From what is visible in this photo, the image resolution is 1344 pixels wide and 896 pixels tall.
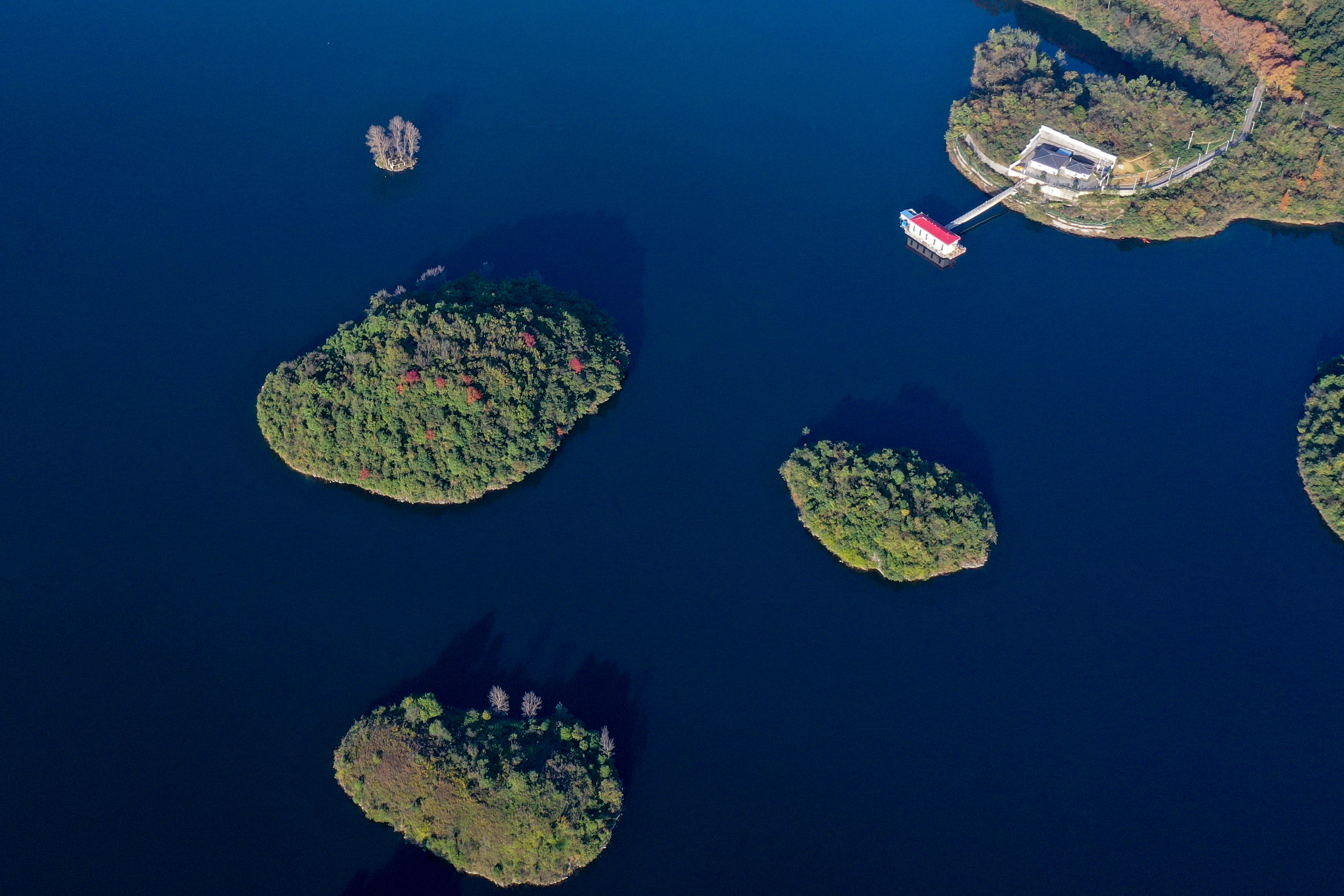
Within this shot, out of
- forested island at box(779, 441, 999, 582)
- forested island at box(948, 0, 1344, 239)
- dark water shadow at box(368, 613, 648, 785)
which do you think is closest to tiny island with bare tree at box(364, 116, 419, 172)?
forested island at box(779, 441, 999, 582)

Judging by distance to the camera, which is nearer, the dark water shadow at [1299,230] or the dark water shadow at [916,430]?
the dark water shadow at [916,430]

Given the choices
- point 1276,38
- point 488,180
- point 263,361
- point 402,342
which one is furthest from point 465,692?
point 1276,38

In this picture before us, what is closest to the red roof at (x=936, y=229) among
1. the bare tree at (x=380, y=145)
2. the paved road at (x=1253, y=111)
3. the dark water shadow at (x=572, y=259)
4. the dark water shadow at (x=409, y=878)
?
the dark water shadow at (x=572, y=259)

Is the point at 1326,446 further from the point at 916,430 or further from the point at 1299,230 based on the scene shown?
the point at 916,430

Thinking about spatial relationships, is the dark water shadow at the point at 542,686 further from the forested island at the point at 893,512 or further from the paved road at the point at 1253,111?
the paved road at the point at 1253,111

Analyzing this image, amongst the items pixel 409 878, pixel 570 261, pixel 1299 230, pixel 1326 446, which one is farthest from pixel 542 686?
pixel 1299 230
